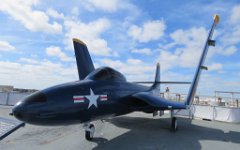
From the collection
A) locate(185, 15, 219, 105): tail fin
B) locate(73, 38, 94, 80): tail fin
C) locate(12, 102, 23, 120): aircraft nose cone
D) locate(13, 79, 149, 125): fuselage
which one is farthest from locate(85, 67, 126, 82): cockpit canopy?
locate(73, 38, 94, 80): tail fin

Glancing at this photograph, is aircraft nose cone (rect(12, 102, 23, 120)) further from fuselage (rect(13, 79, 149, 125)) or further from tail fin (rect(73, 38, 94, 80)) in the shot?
tail fin (rect(73, 38, 94, 80))

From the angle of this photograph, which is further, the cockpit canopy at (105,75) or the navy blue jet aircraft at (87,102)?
the cockpit canopy at (105,75)

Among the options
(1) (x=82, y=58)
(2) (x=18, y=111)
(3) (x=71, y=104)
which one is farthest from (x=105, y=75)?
(1) (x=82, y=58)

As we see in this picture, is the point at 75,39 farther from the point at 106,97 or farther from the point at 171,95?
the point at 171,95

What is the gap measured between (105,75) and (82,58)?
6.66 m

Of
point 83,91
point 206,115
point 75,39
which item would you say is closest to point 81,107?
point 83,91

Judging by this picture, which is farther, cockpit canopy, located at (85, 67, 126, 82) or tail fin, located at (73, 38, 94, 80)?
tail fin, located at (73, 38, 94, 80)

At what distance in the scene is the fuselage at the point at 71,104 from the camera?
5148mm

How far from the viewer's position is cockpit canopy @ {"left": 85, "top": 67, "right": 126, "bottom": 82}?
783 centimetres

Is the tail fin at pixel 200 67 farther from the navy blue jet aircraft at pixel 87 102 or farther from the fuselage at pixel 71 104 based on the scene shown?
the fuselage at pixel 71 104

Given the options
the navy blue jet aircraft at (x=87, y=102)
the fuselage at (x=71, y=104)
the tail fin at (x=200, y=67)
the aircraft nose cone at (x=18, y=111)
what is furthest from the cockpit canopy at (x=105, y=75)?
the tail fin at (x=200, y=67)

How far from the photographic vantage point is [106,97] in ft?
25.6

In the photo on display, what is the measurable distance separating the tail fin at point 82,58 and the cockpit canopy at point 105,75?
16.9 feet

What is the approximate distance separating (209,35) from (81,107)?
32.9 ft
